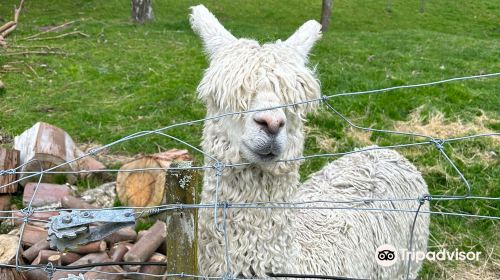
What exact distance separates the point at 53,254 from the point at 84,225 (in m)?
1.59

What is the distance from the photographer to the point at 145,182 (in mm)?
4348

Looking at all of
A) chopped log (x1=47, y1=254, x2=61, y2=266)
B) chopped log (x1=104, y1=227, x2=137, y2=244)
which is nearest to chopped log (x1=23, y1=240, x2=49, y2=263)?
chopped log (x1=47, y1=254, x2=61, y2=266)

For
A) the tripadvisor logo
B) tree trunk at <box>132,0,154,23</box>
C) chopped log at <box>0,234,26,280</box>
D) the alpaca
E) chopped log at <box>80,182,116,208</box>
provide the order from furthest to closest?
tree trunk at <box>132,0,154,23</box>, chopped log at <box>80,182,116,208</box>, the tripadvisor logo, chopped log at <box>0,234,26,280</box>, the alpaca

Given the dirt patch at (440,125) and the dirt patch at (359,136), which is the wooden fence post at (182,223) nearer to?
the dirt patch at (359,136)

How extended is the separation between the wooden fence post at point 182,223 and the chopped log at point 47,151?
259cm

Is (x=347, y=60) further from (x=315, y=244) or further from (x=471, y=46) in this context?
(x=315, y=244)

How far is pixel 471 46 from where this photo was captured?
10.3 metres

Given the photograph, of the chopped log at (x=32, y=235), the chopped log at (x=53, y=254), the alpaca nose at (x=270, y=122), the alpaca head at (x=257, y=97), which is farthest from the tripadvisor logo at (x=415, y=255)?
the chopped log at (x=32, y=235)

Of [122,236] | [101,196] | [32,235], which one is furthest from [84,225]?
[101,196]

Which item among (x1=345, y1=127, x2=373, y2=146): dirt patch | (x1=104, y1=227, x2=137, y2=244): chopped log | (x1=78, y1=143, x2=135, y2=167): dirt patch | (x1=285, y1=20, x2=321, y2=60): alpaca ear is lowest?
(x1=104, y1=227, x2=137, y2=244): chopped log

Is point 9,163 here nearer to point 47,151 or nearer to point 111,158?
point 47,151

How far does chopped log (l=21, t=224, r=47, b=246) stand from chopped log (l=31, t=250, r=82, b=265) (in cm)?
28

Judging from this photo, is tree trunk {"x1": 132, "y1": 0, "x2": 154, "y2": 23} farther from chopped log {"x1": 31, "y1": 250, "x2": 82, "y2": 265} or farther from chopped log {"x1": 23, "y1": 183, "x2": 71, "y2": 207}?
chopped log {"x1": 31, "y1": 250, "x2": 82, "y2": 265}

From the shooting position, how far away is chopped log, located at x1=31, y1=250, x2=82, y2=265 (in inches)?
134
